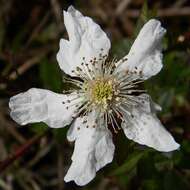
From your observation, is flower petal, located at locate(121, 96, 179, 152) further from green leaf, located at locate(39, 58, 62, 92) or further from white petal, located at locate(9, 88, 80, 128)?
green leaf, located at locate(39, 58, 62, 92)

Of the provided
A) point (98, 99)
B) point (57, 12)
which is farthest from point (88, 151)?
point (57, 12)

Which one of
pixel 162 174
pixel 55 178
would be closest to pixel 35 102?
pixel 162 174

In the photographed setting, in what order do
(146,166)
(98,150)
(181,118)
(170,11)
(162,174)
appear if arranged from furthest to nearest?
(170,11), (181,118), (162,174), (146,166), (98,150)

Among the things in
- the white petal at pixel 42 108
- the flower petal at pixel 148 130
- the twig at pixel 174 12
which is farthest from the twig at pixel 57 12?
the flower petal at pixel 148 130

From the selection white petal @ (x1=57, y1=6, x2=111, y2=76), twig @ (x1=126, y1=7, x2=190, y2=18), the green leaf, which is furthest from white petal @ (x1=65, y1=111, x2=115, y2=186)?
twig @ (x1=126, y1=7, x2=190, y2=18)

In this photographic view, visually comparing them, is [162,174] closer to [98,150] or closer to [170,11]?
[98,150]

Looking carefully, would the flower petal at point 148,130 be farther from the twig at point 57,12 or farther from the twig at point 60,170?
the twig at point 57,12
